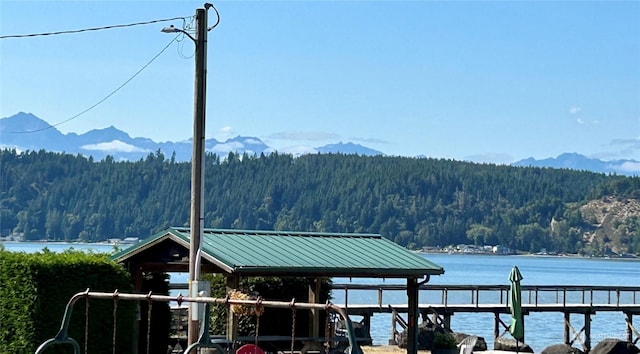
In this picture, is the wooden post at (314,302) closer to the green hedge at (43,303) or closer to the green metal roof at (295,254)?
the green metal roof at (295,254)

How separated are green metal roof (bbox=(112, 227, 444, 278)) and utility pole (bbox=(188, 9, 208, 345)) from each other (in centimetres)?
86

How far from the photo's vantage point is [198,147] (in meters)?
19.5

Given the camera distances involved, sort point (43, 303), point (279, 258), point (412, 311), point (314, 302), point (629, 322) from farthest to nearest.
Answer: point (629, 322)
point (314, 302)
point (412, 311)
point (279, 258)
point (43, 303)

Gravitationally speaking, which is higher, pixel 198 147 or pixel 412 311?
pixel 198 147

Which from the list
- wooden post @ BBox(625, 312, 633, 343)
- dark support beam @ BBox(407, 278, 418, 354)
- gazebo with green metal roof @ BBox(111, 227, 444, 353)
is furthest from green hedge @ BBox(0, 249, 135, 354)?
wooden post @ BBox(625, 312, 633, 343)

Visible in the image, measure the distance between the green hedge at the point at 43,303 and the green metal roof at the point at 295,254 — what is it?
2.00 metres

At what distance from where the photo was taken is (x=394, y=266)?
22891mm

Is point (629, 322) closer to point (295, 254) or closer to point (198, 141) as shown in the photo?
point (295, 254)

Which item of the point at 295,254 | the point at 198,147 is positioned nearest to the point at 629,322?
the point at 295,254

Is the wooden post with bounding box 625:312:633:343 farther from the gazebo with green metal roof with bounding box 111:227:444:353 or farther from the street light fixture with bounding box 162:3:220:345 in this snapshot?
the street light fixture with bounding box 162:3:220:345

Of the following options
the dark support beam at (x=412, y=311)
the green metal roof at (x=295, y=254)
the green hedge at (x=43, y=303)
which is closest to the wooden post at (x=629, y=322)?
the green metal roof at (x=295, y=254)

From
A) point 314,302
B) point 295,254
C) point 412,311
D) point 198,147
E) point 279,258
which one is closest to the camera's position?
point 198,147

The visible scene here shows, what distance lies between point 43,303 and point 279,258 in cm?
420

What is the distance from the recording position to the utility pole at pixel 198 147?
19266mm
